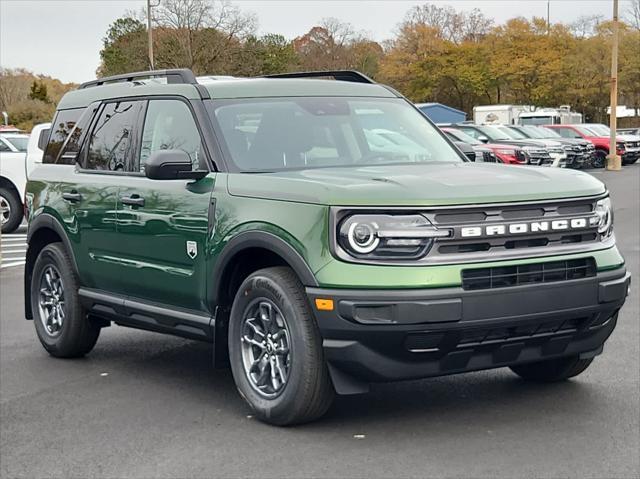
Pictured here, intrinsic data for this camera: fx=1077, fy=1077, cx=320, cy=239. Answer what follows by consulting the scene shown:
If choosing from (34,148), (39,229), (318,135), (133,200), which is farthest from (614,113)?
(133,200)

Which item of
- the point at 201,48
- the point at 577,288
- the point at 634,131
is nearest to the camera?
the point at 577,288

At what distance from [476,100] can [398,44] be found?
8735mm

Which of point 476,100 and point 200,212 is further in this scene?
point 476,100

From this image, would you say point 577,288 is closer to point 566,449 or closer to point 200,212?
point 566,449

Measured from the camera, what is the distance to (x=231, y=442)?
17.6 ft

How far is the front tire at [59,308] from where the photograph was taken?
745cm

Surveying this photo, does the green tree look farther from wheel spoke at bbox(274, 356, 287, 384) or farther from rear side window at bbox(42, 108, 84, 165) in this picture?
wheel spoke at bbox(274, 356, 287, 384)

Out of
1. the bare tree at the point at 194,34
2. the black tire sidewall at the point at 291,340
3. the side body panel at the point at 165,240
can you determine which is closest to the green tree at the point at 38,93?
the bare tree at the point at 194,34

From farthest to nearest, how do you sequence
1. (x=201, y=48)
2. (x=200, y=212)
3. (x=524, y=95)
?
(x=524, y=95)
(x=201, y=48)
(x=200, y=212)

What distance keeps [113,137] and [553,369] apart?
3257 millimetres

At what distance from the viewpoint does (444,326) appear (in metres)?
5.03

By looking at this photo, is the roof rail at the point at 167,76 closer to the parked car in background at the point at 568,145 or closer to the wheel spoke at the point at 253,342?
the wheel spoke at the point at 253,342

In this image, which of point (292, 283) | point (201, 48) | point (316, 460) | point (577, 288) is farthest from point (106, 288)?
point (201, 48)

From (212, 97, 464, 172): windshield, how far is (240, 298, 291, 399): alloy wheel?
0.88 meters
